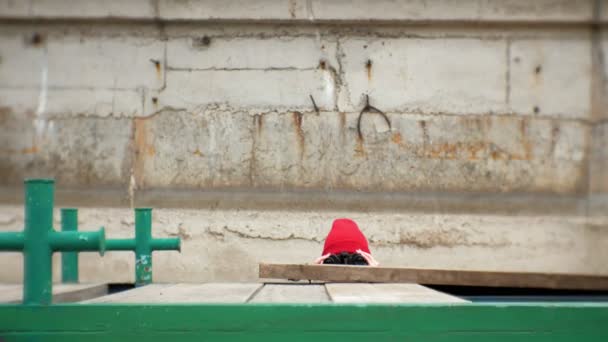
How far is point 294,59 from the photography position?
15.5 ft

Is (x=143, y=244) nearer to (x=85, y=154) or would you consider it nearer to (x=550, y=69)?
(x=85, y=154)

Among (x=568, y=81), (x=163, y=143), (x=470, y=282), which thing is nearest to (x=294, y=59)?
(x=163, y=143)

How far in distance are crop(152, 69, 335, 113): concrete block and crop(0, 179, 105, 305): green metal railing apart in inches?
132

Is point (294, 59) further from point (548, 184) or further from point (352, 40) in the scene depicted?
point (548, 184)

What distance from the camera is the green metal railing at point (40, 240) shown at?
55.1 inches

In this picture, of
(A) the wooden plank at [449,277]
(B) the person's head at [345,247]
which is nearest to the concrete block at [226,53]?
(B) the person's head at [345,247]

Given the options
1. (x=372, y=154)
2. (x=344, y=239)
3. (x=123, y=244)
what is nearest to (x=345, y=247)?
(x=344, y=239)

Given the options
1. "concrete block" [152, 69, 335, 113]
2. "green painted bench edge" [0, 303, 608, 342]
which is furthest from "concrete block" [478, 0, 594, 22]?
"green painted bench edge" [0, 303, 608, 342]

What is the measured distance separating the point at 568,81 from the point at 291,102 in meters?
2.20

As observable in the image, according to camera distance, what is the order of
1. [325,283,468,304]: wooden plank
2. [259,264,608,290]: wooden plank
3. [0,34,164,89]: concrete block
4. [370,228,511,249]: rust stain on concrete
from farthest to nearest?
[0,34,164,89]: concrete block
[370,228,511,249]: rust stain on concrete
[259,264,608,290]: wooden plank
[325,283,468,304]: wooden plank

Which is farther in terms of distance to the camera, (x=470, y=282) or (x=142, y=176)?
(x=142, y=176)

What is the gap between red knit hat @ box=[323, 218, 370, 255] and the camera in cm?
285

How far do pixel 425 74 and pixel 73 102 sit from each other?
9.26 ft

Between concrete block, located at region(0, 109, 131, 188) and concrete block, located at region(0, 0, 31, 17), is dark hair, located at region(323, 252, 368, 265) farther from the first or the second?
concrete block, located at region(0, 0, 31, 17)
